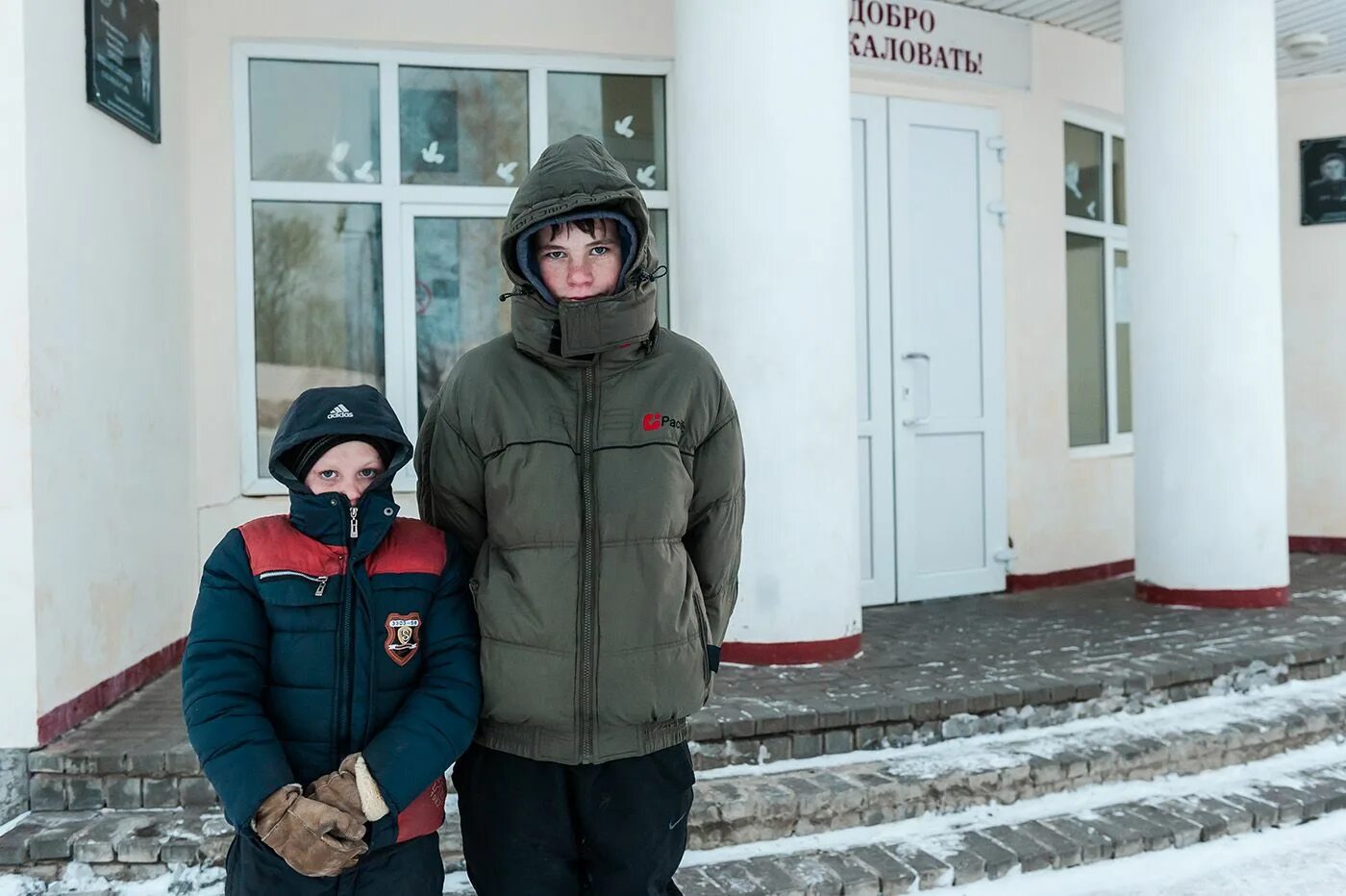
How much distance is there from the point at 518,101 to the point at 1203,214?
11.3 ft

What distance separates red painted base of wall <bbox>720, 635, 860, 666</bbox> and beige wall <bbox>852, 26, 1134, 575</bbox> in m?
2.32

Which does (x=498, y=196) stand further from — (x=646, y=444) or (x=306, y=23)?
(x=646, y=444)

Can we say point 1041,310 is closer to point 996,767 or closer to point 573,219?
point 996,767

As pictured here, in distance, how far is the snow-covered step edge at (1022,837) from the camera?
319 centimetres

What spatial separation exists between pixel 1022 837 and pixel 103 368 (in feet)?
11.0

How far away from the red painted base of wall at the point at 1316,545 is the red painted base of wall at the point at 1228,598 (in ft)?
8.61

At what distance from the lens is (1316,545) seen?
8227 millimetres

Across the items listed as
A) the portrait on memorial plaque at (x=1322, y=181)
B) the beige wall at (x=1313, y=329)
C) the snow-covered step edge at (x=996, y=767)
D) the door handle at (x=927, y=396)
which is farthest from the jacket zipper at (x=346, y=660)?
the portrait on memorial plaque at (x=1322, y=181)

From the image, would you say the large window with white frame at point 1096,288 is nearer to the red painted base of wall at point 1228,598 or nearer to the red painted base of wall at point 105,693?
the red painted base of wall at point 1228,598

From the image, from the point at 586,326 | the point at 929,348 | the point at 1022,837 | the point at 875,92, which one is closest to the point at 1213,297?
the point at 929,348

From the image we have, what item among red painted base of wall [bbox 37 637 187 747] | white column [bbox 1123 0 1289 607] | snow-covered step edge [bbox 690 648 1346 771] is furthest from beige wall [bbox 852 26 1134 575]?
red painted base of wall [bbox 37 637 187 747]

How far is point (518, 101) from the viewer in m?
5.48

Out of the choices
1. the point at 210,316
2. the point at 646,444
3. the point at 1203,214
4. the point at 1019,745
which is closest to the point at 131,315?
the point at 210,316

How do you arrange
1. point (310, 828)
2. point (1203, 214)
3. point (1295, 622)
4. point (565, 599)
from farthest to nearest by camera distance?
point (1203, 214), point (1295, 622), point (565, 599), point (310, 828)
